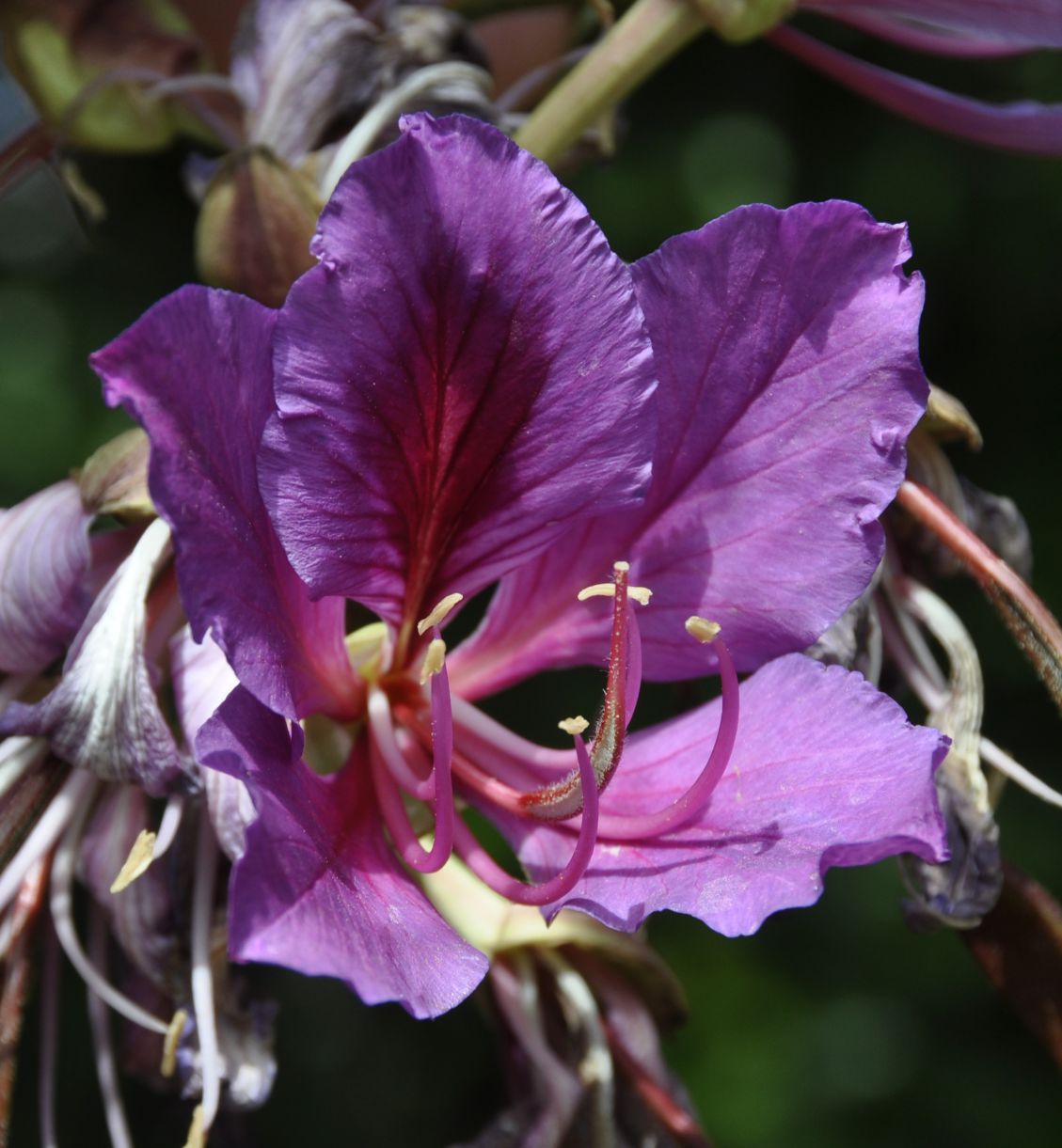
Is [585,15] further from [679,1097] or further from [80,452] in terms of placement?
[80,452]

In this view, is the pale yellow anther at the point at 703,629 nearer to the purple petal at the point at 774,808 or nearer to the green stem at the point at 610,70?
the purple petal at the point at 774,808

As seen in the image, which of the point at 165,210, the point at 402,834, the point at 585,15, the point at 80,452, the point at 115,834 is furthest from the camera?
the point at 165,210

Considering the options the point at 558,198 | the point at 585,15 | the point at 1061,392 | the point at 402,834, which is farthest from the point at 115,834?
the point at 1061,392

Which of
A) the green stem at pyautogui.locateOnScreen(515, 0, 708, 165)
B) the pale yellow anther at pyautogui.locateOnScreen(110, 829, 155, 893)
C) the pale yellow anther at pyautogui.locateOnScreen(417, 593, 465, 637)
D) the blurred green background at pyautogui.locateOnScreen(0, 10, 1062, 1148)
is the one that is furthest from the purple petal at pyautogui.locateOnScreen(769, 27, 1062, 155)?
the blurred green background at pyautogui.locateOnScreen(0, 10, 1062, 1148)

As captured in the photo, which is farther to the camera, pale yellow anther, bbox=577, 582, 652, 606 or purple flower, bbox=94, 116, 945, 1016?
pale yellow anther, bbox=577, 582, 652, 606

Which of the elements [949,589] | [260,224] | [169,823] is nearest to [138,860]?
[169,823]

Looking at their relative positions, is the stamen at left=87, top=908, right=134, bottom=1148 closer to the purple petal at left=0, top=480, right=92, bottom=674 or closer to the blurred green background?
the purple petal at left=0, top=480, right=92, bottom=674
